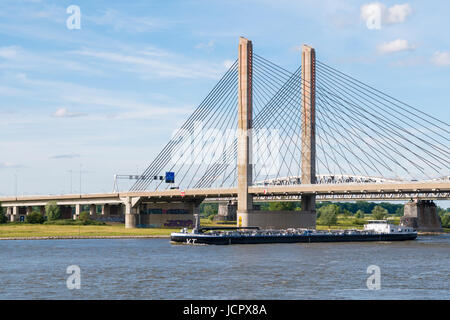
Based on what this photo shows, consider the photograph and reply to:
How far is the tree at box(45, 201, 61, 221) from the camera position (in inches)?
6018

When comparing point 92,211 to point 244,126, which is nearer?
point 244,126

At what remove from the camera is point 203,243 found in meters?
94.2

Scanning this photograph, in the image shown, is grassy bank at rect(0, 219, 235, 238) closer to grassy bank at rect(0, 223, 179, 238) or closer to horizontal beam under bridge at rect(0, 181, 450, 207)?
grassy bank at rect(0, 223, 179, 238)

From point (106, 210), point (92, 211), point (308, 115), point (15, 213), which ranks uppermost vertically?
point (308, 115)

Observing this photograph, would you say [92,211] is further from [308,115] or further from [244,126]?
[308,115]

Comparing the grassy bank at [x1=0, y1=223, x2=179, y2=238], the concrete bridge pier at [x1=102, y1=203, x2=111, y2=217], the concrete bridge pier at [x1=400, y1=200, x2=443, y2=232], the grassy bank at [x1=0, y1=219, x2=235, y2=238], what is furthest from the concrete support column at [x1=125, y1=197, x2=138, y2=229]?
the concrete bridge pier at [x1=400, y1=200, x2=443, y2=232]

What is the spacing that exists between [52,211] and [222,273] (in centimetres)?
10645

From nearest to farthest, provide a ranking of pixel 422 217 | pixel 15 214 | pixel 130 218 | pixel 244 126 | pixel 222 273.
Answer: pixel 222 273, pixel 244 126, pixel 130 218, pixel 422 217, pixel 15 214

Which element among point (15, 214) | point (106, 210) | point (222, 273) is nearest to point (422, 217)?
point (106, 210)

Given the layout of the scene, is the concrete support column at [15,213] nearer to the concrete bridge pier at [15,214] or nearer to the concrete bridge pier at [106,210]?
the concrete bridge pier at [15,214]

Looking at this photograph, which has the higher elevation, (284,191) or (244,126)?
(244,126)

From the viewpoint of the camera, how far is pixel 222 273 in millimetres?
54438
